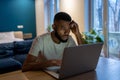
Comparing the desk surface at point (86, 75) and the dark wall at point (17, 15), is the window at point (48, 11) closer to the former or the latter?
the dark wall at point (17, 15)

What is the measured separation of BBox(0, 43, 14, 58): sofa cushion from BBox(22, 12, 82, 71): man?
2237 mm

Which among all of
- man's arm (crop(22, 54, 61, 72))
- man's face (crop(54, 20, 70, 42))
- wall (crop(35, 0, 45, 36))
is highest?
wall (crop(35, 0, 45, 36))

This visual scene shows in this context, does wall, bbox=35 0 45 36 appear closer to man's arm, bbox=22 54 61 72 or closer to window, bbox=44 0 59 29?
window, bbox=44 0 59 29

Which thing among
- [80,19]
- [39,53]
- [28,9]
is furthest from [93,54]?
[28,9]

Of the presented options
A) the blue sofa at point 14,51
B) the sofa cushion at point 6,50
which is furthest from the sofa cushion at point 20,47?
the sofa cushion at point 6,50

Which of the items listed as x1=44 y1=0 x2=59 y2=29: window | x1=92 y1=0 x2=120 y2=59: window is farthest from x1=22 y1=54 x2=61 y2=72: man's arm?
x1=44 y1=0 x2=59 y2=29: window

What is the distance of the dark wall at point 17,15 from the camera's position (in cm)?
594

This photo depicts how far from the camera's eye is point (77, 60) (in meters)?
1.06

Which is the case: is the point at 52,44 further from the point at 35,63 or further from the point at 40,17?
the point at 40,17

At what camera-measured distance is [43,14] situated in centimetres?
586

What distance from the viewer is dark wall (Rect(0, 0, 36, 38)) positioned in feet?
19.5

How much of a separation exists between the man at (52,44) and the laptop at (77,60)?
4.7 inches

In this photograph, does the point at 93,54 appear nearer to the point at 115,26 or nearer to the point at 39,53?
the point at 39,53

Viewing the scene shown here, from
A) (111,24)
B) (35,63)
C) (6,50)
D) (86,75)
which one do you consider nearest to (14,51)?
(6,50)
